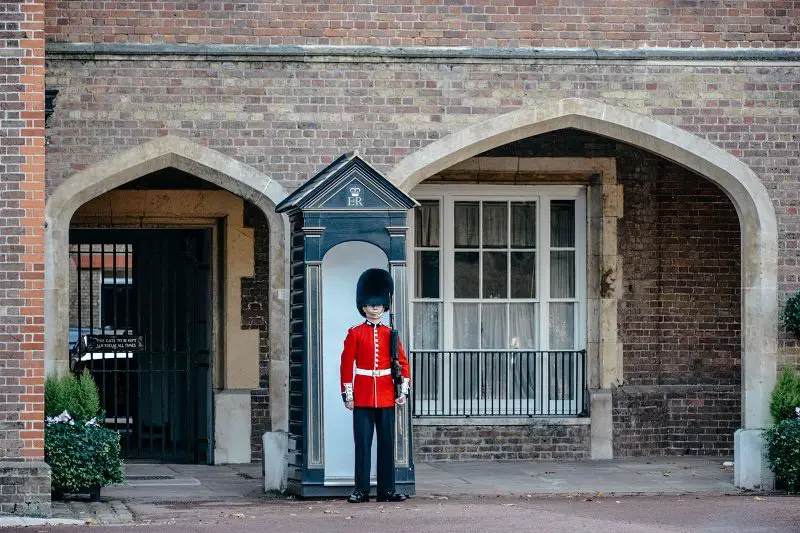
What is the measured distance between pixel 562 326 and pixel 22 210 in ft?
22.3

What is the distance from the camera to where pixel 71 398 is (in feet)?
40.3

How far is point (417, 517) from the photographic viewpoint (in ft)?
35.7

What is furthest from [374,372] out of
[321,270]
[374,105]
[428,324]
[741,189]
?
[428,324]

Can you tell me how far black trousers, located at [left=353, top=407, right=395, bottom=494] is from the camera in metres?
11.8

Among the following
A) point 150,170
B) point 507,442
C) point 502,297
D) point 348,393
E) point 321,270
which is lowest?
point 507,442

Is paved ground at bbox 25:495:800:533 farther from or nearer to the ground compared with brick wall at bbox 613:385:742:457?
nearer to the ground

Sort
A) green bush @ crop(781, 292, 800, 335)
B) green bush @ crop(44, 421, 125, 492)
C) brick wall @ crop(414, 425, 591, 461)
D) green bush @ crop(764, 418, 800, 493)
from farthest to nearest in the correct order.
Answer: brick wall @ crop(414, 425, 591, 461) → green bush @ crop(781, 292, 800, 335) → green bush @ crop(764, 418, 800, 493) → green bush @ crop(44, 421, 125, 492)

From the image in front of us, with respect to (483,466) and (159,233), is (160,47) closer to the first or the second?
(159,233)

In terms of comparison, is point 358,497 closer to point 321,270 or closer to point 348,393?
point 348,393

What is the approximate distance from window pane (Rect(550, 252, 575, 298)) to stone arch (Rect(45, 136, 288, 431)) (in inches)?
154

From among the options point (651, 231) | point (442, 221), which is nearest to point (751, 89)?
point (651, 231)

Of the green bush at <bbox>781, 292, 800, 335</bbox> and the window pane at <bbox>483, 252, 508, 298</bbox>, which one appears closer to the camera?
the green bush at <bbox>781, 292, 800, 335</bbox>

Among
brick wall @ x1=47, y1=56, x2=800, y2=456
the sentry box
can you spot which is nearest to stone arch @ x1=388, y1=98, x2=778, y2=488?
brick wall @ x1=47, y1=56, x2=800, y2=456

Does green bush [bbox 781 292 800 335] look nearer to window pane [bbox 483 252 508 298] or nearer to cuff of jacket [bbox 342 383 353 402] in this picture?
window pane [bbox 483 252 508 298]
